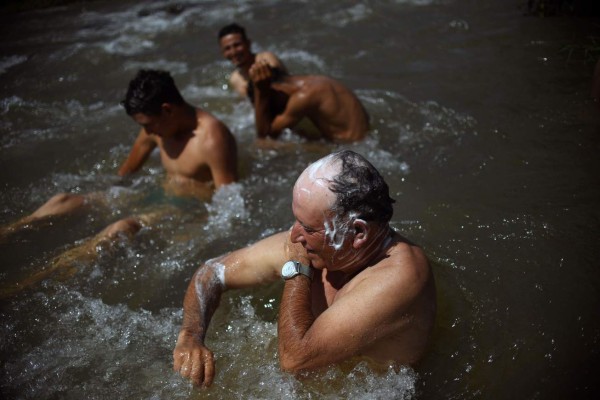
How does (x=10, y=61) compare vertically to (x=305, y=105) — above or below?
below

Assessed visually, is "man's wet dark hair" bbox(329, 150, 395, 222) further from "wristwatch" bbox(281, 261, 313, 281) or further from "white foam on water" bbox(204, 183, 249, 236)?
"white foam on water" bbox(204, 183, 249, 236)

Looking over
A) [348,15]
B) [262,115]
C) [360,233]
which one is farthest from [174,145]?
[348,15]

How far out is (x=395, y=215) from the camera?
4.13 meters

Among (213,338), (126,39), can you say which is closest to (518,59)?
(213,338)

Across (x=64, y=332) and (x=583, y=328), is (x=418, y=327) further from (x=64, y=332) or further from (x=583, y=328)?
(x=64, y=332)

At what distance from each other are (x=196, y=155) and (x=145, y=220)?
2.25ft

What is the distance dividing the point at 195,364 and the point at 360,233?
953 millimetres

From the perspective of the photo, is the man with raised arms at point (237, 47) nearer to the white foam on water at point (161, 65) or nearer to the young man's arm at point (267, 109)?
the young man's arm at point (267, 109)

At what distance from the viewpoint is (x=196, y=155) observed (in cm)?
449

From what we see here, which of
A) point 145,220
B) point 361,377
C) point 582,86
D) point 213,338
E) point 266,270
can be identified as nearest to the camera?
point 361,377

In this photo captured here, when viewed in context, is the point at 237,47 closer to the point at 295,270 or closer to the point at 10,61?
the point at 295,270

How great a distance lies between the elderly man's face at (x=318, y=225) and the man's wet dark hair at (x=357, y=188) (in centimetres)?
5

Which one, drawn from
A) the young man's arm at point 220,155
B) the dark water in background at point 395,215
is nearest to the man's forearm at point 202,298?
the dark water in background at point 395,215

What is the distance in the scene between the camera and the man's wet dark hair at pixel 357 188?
2.30 meters
